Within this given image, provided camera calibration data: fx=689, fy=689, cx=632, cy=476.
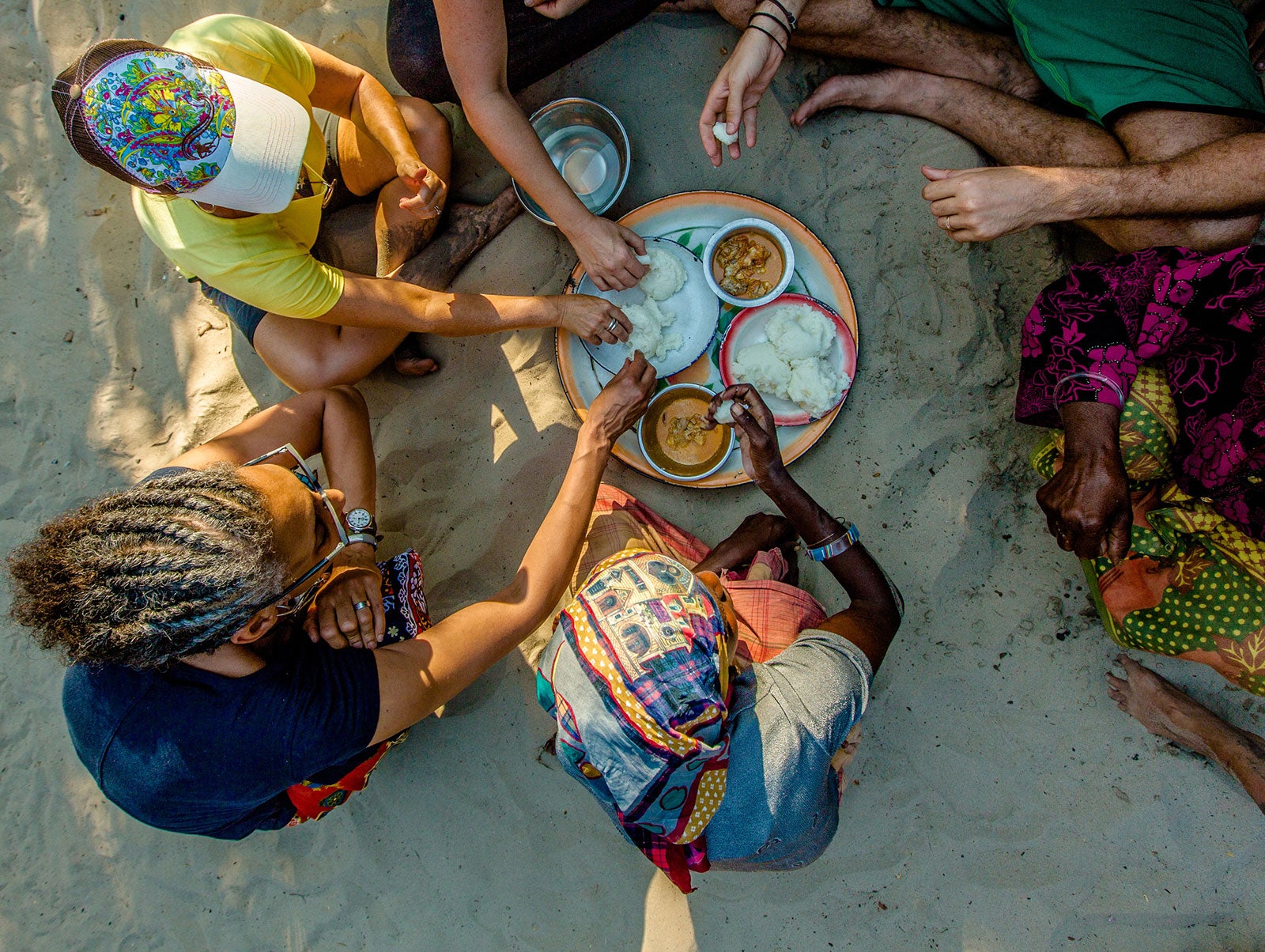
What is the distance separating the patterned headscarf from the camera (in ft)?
4.54

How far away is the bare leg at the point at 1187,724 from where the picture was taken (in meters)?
2.14

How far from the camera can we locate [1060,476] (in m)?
1.88

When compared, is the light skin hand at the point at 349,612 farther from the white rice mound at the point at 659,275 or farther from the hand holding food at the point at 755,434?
the white rice mound at the point at 659,275

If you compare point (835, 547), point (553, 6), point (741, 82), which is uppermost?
point (553, 6)

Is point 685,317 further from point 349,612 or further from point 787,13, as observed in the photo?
point 349,612

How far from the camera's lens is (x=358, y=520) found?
2.12 metres

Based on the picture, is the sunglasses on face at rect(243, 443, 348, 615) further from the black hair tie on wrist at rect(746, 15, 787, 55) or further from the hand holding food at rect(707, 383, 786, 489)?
the black hair tie on wrist at rect(746, 15, 787, 55)

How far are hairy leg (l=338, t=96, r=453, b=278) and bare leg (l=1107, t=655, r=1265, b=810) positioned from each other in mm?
2926

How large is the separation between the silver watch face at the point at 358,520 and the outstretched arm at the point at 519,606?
421mm

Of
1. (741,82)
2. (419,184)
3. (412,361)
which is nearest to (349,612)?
(412,361)

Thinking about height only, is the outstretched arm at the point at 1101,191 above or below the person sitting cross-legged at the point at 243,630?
above

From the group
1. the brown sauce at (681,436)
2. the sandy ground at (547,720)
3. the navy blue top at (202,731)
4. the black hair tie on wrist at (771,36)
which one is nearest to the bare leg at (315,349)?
the sandy ground at (547,720)

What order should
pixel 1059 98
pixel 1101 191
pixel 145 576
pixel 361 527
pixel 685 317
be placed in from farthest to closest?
1. pixel 1059 98
2. pixel 685 317
3. pixel 361 527
4. pixel 1101 191
5. pixel 145 576

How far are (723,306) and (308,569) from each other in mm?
Result: 1594
